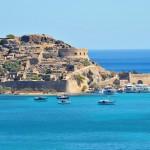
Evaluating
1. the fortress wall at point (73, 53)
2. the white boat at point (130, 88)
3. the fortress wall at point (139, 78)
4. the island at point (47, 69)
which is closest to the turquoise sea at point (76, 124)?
the white boat at point (130, 88)

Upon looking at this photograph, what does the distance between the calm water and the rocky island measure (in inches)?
133

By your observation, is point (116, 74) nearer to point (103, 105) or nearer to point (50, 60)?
point (50, 60)

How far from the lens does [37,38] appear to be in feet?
445

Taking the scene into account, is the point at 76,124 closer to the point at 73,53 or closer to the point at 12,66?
the point at 12,66

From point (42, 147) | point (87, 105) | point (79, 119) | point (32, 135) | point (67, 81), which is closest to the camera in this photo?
point (42, 147)

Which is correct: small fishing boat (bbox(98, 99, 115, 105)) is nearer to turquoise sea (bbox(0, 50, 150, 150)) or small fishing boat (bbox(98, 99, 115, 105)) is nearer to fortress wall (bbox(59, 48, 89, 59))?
turquoise sea (bbox(0, 50, 150, 150))

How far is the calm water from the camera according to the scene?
7389cm

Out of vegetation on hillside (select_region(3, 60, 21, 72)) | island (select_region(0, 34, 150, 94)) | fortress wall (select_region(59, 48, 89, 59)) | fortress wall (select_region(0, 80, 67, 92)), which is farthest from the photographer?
fortress wall (select_region(59, 48, 89, 59))

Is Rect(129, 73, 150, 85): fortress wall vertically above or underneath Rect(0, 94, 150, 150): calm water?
above

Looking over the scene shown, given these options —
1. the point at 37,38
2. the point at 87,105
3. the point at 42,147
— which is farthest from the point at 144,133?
the point at 37,38

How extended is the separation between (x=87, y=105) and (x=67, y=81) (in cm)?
1288

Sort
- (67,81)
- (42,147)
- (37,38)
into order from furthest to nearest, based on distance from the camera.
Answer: (37,38) → (67,81) → (42,147)

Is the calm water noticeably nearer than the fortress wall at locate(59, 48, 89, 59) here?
Yes

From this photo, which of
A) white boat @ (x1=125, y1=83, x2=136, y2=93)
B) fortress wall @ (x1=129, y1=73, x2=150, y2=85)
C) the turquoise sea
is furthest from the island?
the turquoise sea
